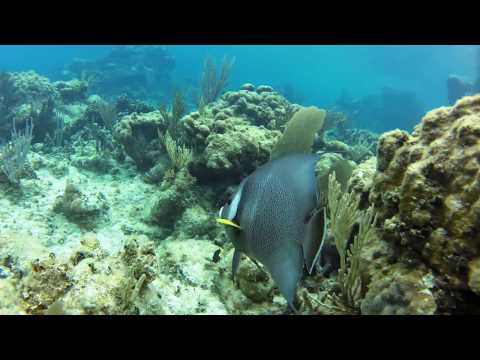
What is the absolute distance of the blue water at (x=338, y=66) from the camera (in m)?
46.7

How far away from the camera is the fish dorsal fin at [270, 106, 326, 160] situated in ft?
14.7

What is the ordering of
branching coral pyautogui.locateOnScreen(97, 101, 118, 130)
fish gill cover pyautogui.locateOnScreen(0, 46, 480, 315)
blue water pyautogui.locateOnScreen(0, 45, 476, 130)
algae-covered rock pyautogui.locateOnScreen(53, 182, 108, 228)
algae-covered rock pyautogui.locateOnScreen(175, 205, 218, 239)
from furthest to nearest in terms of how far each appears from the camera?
blue water pyautogui.locateOnScreen(0, 45, 476, 130)
branching coral pyautogui.locateOnScreen(97, 101, 118, 130)
algae-covered rock pyautogui.locateOnScreen(53, 182, 108, 228)
algae-covered rock pyautogui.locateOnScreen(175, 205, 218, 239)
fish gill cover pyautogui.locateOnScreen(0, 46, 480, 315)

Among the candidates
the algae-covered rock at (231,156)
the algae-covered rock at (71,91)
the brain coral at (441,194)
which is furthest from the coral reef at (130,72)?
the brain coral at (441,194)

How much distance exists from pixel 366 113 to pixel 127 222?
3035cm

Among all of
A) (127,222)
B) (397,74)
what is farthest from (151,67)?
(397,74)

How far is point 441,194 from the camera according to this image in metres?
2.19

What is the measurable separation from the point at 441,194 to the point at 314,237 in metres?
1.19

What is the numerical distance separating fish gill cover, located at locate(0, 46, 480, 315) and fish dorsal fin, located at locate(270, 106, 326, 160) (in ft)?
0.07

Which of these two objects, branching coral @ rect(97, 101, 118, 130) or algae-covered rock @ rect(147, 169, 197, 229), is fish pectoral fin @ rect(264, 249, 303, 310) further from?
branching coral @ rect(97, 101, 118, 130)

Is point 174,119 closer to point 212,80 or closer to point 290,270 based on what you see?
point 212,80

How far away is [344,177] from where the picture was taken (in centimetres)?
442

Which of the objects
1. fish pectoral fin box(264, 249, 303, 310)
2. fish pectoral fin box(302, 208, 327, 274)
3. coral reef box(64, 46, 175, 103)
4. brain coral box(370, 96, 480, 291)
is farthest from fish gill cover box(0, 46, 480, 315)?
coral reef box(64, 46, 175, 103)

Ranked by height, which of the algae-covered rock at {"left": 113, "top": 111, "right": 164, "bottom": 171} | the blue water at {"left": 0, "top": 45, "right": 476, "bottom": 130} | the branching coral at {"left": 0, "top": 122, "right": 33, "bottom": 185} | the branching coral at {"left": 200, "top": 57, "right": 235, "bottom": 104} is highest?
the blue water at {"left": 0, "top": 45, "right": 476, "bottom": 130}

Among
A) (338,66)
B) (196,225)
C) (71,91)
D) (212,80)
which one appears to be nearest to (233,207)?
(196,225)
